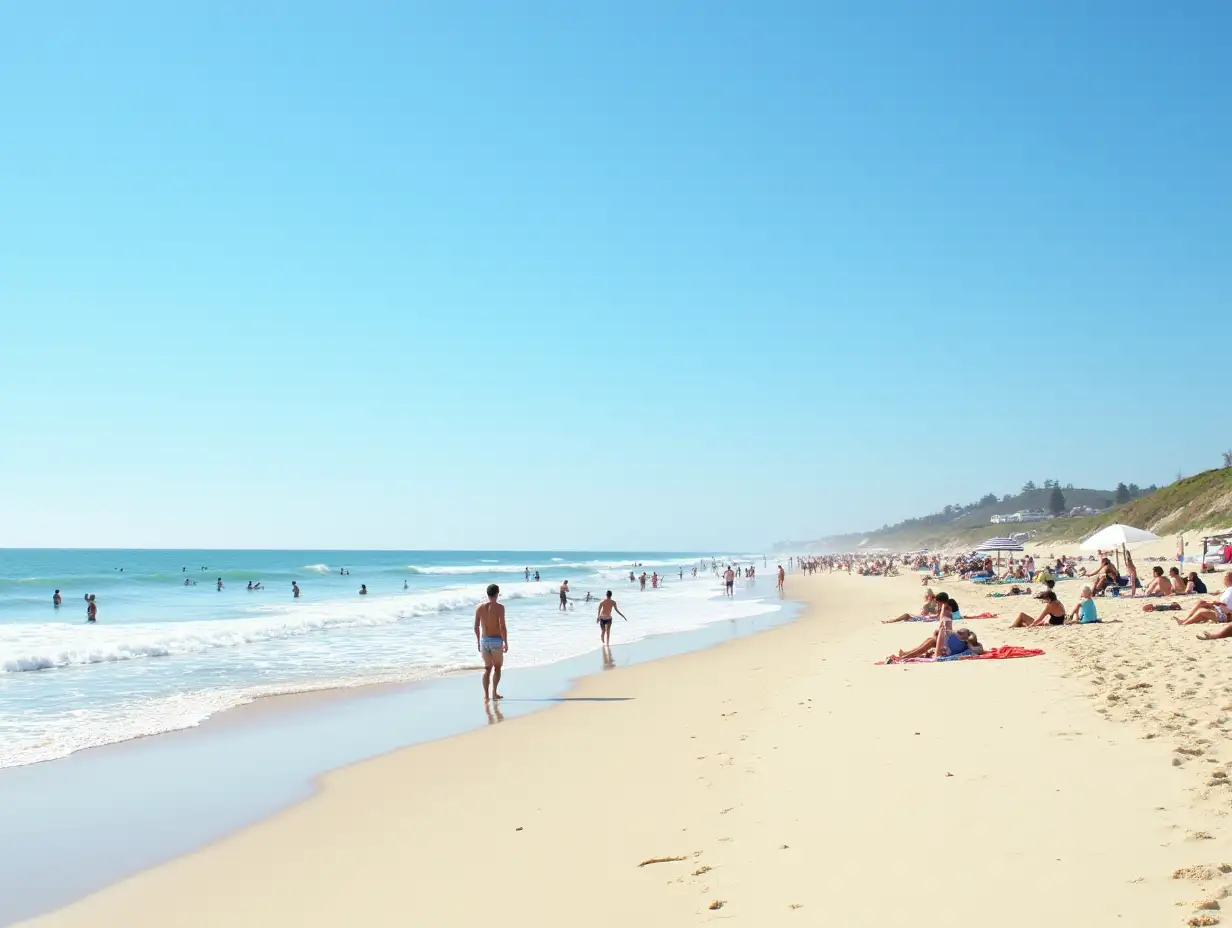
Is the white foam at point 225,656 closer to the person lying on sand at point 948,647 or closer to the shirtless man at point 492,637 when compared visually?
the shirtless man at point 492,637

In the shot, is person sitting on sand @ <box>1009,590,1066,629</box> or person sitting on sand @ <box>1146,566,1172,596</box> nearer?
person sitting on sand @ <box>1009,590,1066,629</box>

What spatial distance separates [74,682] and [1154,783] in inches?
669

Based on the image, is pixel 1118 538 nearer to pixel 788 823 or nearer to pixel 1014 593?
pixel 1014 593

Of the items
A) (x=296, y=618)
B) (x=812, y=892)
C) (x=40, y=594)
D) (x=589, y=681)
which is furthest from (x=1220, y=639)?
(x=40, y=594)

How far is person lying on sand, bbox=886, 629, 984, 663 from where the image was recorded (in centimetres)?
1289

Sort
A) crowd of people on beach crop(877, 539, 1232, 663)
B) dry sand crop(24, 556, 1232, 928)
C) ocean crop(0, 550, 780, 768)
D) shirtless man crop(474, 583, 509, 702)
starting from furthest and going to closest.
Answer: crowd of people on beach crop(877, 539, 1232, 663)
shirtless man crop(474, 583, 509, 702)
ocean crop(0, 550, 780, 768)
dry sand crop(24, 556, 1232, 928)

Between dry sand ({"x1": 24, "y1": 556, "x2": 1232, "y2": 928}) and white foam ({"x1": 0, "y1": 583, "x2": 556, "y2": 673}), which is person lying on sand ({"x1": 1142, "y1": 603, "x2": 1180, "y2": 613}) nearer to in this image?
dry sand ({"x1": 24, "y1": 556, "x2": 1232, "y2": 928})

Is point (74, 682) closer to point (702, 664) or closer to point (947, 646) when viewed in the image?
point (702, 664)

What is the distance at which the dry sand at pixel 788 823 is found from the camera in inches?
171

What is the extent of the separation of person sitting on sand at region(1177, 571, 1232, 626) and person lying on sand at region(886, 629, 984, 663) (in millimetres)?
3424

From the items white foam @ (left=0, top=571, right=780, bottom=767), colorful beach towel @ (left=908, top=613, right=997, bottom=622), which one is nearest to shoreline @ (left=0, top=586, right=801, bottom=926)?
white foam @ (left=0, top=571, right=780, bottom=767)

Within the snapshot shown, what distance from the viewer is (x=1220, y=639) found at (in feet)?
39.9

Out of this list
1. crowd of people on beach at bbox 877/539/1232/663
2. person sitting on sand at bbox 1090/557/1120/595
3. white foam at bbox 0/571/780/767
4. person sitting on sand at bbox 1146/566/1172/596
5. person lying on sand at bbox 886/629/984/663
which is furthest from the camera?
person sitting on sand at bbox 1090/557/1120/595

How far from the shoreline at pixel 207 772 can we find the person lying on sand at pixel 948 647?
18.9 ft
